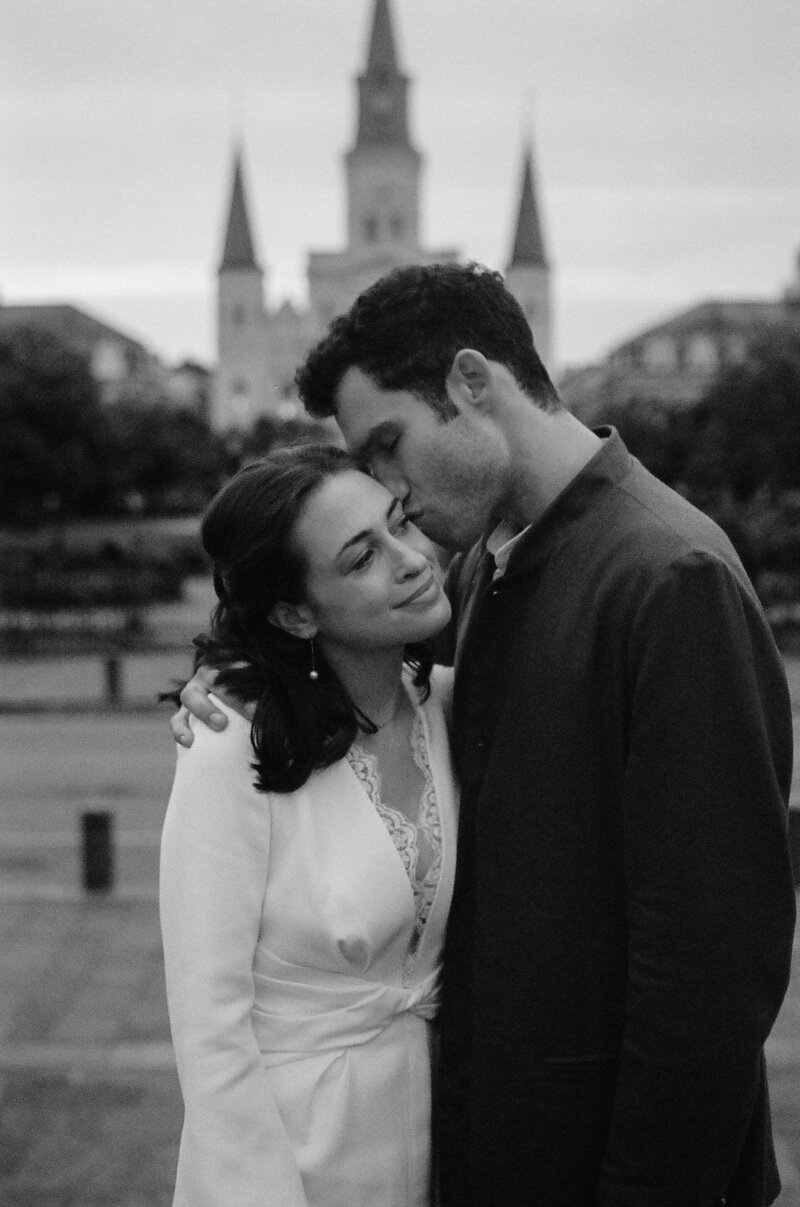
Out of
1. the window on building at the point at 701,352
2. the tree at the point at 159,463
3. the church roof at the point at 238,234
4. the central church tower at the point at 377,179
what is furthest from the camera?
the church roof at the point at 238,234

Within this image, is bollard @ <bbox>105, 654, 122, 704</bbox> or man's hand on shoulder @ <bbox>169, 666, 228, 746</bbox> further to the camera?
bollard @ <bbox>105, 654, 122, 704</bbox>

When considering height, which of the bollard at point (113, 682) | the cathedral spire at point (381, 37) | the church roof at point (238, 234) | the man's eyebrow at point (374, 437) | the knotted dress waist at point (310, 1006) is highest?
the cathedral spire at point (381, 37)

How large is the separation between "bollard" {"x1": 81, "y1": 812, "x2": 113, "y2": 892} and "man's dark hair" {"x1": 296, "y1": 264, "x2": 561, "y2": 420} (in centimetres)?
558

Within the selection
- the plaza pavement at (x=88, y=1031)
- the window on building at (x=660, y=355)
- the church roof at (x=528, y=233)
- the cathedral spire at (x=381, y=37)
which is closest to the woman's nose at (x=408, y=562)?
the plaza pavement at (x=88, y=1031)

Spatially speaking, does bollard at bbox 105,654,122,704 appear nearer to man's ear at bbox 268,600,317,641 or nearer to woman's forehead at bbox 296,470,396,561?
man's ear at bbox 268,600,317,641

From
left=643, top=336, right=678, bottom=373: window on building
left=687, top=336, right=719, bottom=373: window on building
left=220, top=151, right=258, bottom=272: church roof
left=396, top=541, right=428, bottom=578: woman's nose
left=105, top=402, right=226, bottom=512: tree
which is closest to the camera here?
left=396, top=541, right=428, bottom=578: woman's nose

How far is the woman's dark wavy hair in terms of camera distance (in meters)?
2.05

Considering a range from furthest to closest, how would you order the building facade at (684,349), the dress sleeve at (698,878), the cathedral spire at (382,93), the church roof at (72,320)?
the church roof at (72,320)
the cathedral spire at (382,93)
the building facade at (684,349)
the dress sleeve at (698,878)

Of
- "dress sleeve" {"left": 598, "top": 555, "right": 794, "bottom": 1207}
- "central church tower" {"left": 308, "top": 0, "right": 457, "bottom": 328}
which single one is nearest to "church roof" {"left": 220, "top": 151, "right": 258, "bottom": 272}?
"central church tower" {"left": 308, "top": 0, "right": 457, "bottom": 328}

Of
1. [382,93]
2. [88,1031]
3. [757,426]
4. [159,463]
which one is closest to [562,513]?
[88,1031]

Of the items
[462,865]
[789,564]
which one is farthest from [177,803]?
[789,564]

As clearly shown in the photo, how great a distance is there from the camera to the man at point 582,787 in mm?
1761

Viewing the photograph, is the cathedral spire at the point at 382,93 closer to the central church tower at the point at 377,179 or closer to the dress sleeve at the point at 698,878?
the central church tower at the point at 377,179

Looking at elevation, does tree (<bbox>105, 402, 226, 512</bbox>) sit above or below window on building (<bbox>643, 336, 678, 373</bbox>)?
below
